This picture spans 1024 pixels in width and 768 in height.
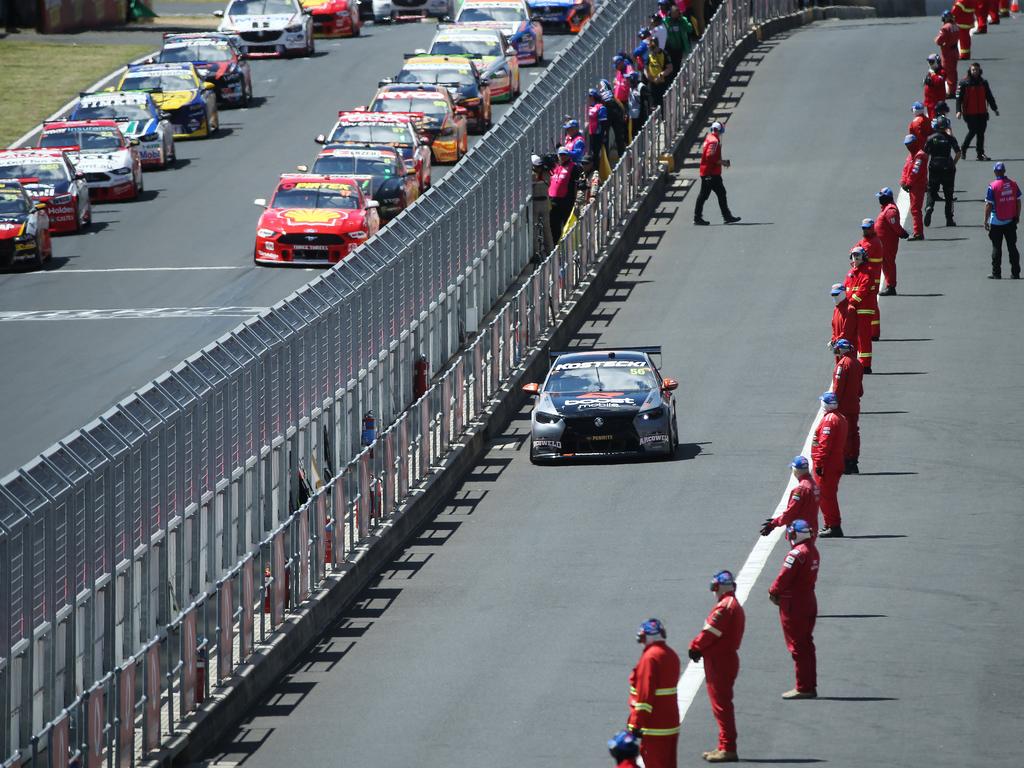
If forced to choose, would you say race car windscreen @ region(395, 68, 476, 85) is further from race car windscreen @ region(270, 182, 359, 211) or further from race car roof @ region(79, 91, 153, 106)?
race car windscreen @ region(270, 182, 359, 211)

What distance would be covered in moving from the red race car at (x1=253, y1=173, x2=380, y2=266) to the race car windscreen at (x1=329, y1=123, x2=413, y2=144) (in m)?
4.95

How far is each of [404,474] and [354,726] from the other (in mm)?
6489

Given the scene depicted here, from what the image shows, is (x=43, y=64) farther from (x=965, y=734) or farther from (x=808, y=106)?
(x=965, y=734)

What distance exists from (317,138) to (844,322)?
1769 centimetres

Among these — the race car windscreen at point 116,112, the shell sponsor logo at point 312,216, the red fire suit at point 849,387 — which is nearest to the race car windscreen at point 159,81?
the race car windscreen at point 116,112

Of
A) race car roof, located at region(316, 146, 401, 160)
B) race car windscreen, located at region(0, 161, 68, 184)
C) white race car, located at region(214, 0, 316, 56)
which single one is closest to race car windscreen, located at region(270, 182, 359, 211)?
race car roof, located at region(316, 146, 401, 160)

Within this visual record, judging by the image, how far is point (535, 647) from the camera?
60.2ft

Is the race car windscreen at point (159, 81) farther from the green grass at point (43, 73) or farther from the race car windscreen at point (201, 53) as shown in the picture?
the race car windscreen at point (201, 53)

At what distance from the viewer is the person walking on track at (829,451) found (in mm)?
20688

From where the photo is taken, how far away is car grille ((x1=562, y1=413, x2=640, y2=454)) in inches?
977

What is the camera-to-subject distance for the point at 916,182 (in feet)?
113

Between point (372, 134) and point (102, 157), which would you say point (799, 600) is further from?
point (102, 157)

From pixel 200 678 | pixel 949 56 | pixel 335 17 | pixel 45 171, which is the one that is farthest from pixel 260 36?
pixel 200 678

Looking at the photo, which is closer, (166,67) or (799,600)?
(799,600)
